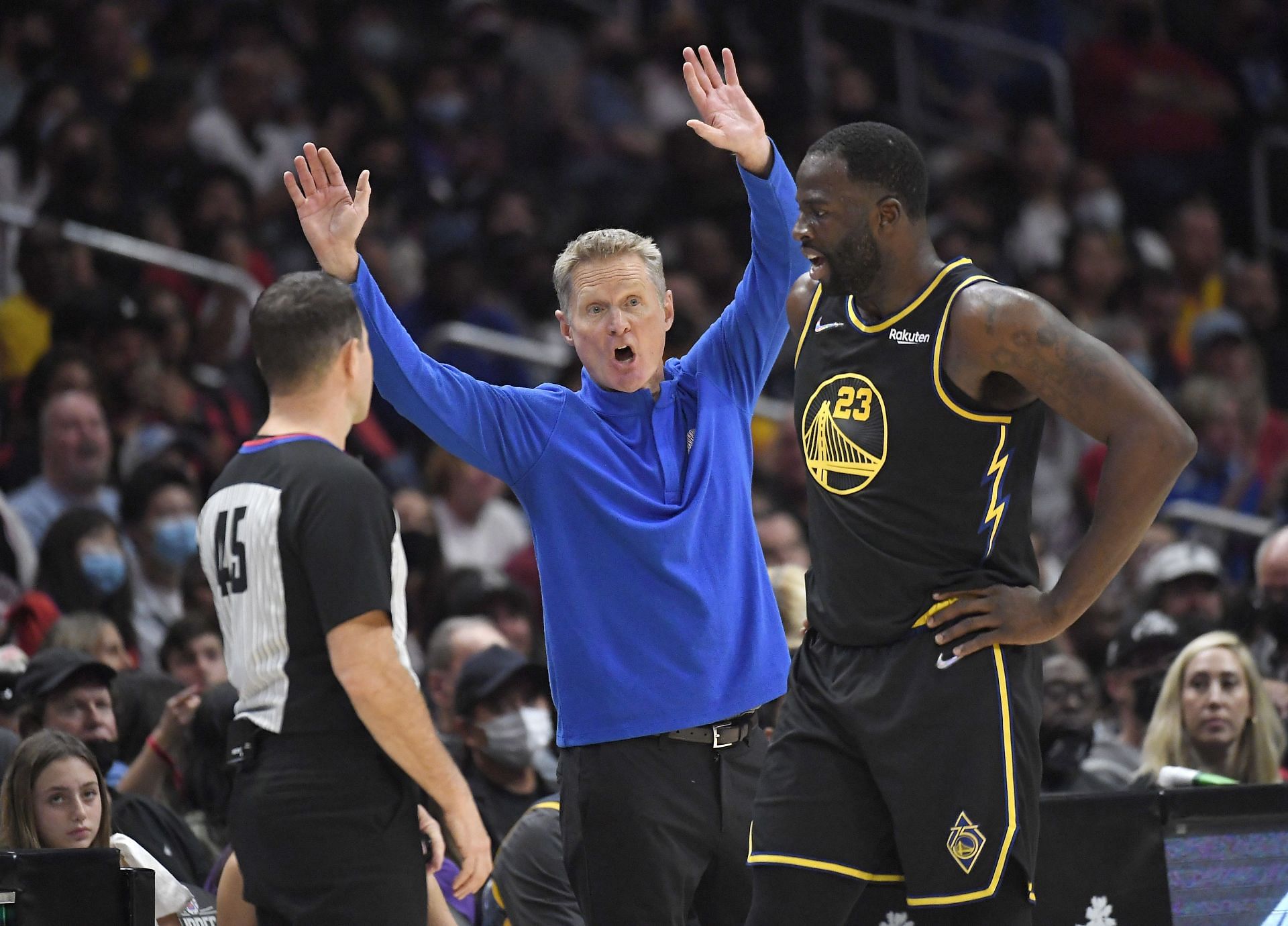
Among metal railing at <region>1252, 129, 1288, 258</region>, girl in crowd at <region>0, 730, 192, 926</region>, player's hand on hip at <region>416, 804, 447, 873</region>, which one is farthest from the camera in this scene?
metal railing at <region>1252, 129, 1288, 258</region>

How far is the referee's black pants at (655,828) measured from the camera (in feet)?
13.2

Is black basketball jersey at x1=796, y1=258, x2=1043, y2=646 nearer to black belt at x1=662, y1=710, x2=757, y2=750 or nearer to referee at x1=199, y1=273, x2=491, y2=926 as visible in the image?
black belt at x1=662, y1=710, x2=757, y2=750

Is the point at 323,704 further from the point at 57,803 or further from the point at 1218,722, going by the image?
the point at 1218,722

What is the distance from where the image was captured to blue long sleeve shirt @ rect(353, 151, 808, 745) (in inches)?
163

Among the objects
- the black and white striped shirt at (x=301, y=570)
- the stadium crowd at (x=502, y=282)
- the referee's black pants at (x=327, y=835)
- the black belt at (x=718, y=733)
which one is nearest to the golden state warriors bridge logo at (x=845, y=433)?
the black belt at (x=718, y=733)

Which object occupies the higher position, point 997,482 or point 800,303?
point 800,303

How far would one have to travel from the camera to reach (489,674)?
639 cm

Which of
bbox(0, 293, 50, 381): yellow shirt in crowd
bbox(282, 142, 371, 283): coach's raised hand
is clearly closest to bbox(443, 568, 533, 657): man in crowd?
bbox(0, 293, 50, 381): yellow shirt in crowd

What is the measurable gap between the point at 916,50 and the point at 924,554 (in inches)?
430

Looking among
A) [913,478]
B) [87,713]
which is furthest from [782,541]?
[913,478]

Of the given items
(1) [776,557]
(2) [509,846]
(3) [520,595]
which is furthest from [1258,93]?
(2) [509,846]

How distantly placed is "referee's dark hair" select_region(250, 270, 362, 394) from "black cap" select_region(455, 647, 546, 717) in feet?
8.94

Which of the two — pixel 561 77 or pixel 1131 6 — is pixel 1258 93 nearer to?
pixel 1131 6

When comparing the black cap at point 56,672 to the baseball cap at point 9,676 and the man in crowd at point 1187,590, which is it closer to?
the baseball cap at point 9,676
